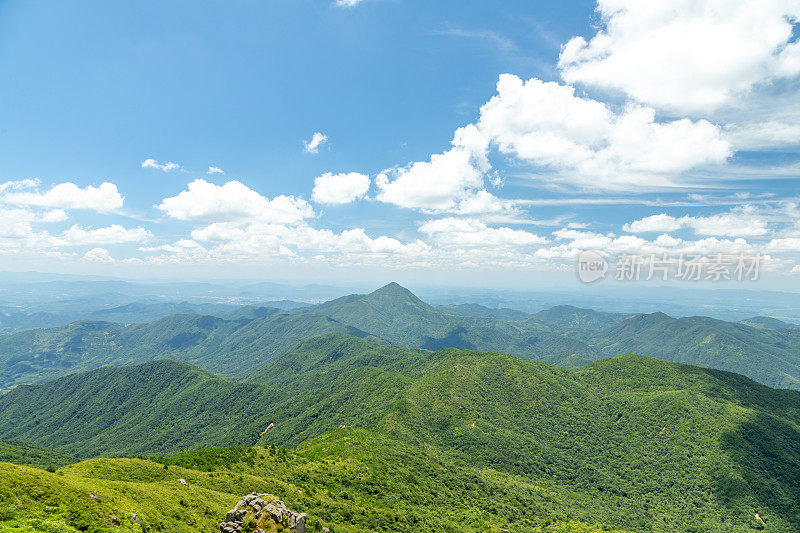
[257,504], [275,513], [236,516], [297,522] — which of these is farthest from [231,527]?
[297,522]

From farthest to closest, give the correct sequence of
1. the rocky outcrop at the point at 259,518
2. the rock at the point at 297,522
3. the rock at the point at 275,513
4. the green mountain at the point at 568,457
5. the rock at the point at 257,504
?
the green mountain at the point at 568,457 → the rock at the point at 257,504 → the rock at the point at 297,522 → the rock at the point at 275,513 → the rocky outcrop at the point at 259,518

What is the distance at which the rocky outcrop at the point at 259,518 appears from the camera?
38.4 m

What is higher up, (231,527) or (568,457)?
(231,527)

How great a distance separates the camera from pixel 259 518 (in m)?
39.4

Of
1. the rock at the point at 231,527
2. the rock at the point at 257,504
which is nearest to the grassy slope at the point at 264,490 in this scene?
the rock at the point at 231,527

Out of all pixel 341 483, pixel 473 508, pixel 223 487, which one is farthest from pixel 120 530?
pixel 473 508

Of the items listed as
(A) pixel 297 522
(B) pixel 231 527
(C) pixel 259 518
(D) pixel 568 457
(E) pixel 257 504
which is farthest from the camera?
(D) pixel 568 457

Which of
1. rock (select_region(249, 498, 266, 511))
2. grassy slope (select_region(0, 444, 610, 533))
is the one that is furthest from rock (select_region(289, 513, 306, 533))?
grassy slope (select_region(0, 444, 610, 533))

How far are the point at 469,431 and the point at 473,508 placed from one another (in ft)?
220

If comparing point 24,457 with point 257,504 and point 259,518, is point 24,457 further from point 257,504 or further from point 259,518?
point 259,518

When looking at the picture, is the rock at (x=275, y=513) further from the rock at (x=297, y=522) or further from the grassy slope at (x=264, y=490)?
the grassy slope at (x=264, y=490)

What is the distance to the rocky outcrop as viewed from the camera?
38.4m

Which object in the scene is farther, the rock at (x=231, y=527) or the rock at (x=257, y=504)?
the rock at (x=257, y=504)

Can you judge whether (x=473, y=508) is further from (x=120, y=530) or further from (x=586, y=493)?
(x=120, y=530)
